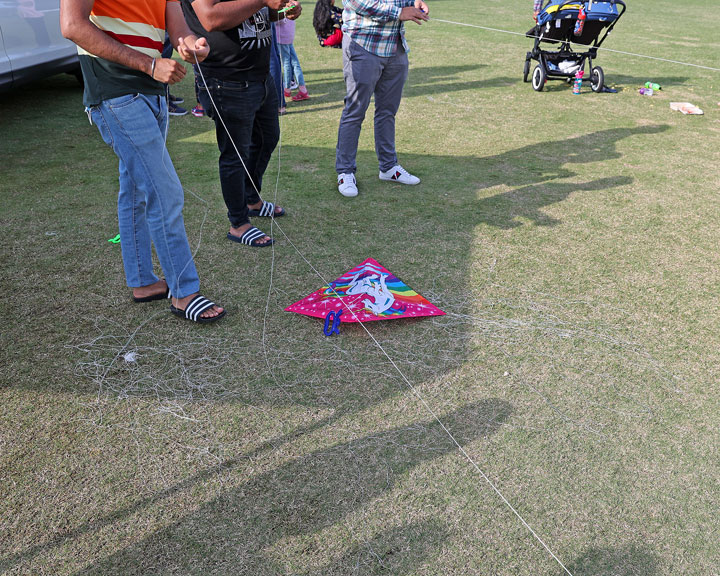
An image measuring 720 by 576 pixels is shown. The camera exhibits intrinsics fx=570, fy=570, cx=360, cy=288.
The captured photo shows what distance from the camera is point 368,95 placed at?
3725 millimetres

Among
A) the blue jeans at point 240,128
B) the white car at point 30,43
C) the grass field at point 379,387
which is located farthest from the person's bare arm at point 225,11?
the white car at point 30,43

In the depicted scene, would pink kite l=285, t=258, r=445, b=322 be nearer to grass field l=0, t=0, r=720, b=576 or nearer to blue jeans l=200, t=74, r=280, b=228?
grass field l=0, t=0, r=720, b=576

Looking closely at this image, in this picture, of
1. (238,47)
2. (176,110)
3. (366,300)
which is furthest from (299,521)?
(176,110)

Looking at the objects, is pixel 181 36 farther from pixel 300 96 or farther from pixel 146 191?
pixel 300 96

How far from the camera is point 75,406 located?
2.07 m

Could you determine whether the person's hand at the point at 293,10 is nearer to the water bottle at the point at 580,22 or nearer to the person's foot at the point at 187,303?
the person's foot at the point at 187,303

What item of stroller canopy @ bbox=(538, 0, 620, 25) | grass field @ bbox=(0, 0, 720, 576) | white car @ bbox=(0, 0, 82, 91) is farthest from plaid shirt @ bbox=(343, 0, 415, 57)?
stroller canopy @ bbox=(538, 0, 620, 25)

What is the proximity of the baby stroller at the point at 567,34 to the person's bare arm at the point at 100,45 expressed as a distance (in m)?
5.42

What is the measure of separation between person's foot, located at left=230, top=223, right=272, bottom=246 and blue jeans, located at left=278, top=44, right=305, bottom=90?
330 cm

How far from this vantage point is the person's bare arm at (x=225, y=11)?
2.55 m

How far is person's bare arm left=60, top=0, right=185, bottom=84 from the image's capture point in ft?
6.28

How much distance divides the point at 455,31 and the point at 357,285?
8.99 meters

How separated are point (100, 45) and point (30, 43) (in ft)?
13.5

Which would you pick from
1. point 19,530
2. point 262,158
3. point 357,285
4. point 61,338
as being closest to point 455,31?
point 262,158
